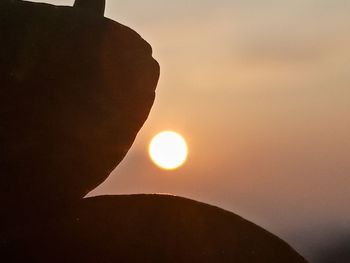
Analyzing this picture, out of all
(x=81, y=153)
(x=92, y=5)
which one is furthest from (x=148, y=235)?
(x=92, y=5)

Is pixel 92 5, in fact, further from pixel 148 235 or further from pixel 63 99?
pixel 148 235

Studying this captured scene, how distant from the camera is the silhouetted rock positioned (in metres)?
1.04

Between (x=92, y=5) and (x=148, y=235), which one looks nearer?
(x=148, y=235)

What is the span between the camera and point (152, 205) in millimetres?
1005

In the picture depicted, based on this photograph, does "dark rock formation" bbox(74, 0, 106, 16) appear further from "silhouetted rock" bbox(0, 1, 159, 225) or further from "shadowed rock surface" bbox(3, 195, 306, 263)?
"shadowed rock surface" bbox(3, 195, 306, 263)

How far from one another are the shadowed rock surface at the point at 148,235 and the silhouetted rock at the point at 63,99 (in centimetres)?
5

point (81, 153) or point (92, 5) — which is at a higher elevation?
point (92, 5)

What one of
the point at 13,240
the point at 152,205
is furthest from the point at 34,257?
the point at 152,205

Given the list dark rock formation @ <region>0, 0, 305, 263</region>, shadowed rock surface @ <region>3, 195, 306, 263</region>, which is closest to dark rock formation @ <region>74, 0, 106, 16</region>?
dark rock formation @ <region>0, 0, 305, 263</region>

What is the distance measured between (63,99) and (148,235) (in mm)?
256

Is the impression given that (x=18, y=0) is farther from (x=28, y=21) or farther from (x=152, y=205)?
(x=152, y=205)

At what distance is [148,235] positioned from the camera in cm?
99

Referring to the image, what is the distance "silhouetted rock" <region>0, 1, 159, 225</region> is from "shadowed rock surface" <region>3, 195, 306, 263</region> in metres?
0.05

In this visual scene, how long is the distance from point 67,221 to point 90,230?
4cm
